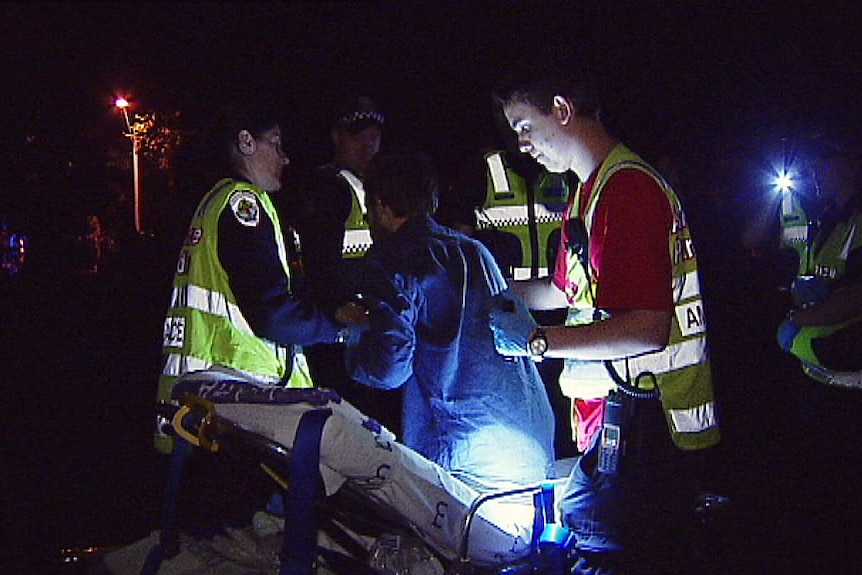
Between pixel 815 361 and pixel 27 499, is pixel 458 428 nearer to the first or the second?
pixel 815 361

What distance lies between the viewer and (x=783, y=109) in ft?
40.7

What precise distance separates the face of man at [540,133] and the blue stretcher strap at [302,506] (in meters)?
1.06

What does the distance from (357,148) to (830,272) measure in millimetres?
2537

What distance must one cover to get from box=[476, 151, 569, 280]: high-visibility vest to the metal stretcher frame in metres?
2.66

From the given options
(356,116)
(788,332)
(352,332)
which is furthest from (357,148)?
(788,332)

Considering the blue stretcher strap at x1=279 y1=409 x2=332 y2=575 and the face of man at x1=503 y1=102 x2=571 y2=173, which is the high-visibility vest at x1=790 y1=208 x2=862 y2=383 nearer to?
the face of man at x1=503 y1=102 x2=571 y2=173

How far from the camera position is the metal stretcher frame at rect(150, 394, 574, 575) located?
2402 millimetres

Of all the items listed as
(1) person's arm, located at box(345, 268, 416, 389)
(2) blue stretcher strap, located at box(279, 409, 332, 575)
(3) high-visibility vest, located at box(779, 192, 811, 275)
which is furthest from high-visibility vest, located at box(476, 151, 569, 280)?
(2) blue stretcher strap, located at box(279, 409, 332, 575)

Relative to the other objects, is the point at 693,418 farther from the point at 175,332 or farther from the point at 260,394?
the point at 175,332

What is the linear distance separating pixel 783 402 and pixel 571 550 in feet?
18.1

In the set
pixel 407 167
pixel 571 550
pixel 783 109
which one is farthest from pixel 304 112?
pixel 571 550

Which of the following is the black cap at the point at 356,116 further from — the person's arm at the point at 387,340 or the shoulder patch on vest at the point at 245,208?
the person's arm at the point at 387,340

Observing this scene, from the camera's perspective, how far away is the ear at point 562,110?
2680 millimetres

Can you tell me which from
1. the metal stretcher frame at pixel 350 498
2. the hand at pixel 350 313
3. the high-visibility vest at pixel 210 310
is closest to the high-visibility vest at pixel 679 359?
the metal stretcher frame at pixel 350 498
